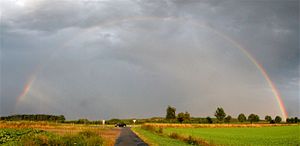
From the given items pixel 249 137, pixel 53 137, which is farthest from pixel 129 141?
pixel 249 137

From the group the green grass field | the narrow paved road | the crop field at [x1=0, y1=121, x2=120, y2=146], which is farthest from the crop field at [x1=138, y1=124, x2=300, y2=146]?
the crop field at [x1=0, y1=121, x2=120, y2=146]

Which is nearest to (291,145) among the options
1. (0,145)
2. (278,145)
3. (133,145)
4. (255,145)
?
(278,145)

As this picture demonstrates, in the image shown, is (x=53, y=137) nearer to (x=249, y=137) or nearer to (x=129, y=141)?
(x=129, y=141)

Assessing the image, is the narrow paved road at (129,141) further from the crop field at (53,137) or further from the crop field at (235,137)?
the crop field at (235,137)

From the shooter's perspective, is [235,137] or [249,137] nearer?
[235,137]

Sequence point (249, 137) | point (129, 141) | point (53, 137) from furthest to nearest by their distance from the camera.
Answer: point (249, 137)
point (129, 141)
point (53, 137)

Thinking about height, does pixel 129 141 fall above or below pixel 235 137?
above

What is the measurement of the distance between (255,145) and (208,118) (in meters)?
164

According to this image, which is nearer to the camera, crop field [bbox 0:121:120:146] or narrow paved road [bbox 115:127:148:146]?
crop field [bbox 0:121:120:146]

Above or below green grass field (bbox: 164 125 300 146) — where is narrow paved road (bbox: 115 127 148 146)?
above

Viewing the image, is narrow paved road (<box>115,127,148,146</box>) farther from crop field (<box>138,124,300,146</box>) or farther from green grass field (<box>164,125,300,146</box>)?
green grass field (<box>164,125,300,146</box>)

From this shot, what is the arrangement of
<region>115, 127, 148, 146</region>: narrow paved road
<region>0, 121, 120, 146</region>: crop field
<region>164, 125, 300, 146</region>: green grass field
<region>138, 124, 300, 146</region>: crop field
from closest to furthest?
<region>0, 121, 120, 146</region>: crop field
<region>115, 127, 148, 146</region>: narrow paved road
<region>138, 124, 300, 146</region>: crop field
<region>164, 125, 300, 146</region>: green grass field

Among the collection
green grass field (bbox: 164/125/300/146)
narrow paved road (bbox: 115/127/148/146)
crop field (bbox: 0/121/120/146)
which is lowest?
green grass field (bbox: 164/125/300/146)

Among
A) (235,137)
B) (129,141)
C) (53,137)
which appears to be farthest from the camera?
(235,137)
